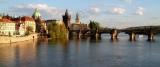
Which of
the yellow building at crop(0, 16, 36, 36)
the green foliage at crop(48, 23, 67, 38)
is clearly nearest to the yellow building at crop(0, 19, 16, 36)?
the yellow building at crop(0, 16, 36, 36)

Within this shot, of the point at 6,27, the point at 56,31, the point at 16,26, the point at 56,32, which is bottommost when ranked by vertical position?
the point at 56,32

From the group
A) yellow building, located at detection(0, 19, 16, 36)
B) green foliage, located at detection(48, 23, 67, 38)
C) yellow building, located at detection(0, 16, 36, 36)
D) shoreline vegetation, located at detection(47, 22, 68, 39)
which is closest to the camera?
yellow building, located at detection(0, 19, 16, 36)

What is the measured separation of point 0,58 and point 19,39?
50.9 m

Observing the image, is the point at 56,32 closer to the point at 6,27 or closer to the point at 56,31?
the point at 56,31

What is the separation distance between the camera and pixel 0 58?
6006 centimetres

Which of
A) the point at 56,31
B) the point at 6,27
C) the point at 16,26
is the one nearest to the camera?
the point at 6,27

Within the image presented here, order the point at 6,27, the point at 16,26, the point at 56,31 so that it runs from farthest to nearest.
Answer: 1. the point at 56,31
2. the point at 16,26
3. the point at 6,27

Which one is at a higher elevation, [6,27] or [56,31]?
[6,27]

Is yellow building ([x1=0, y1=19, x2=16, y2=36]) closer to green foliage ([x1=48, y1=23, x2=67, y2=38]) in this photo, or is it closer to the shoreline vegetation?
the shoreline vegetation

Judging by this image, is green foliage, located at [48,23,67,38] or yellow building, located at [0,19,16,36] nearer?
yellow building, located at [0,19,16,36]

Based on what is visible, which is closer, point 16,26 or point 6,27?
point 6,27

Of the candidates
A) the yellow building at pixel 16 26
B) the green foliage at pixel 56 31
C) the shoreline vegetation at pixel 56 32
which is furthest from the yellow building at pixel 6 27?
the green foliage at pixel 56 31

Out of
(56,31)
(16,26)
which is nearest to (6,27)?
(16,26)

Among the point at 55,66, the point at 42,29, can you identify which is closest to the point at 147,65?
the point at 55,66
